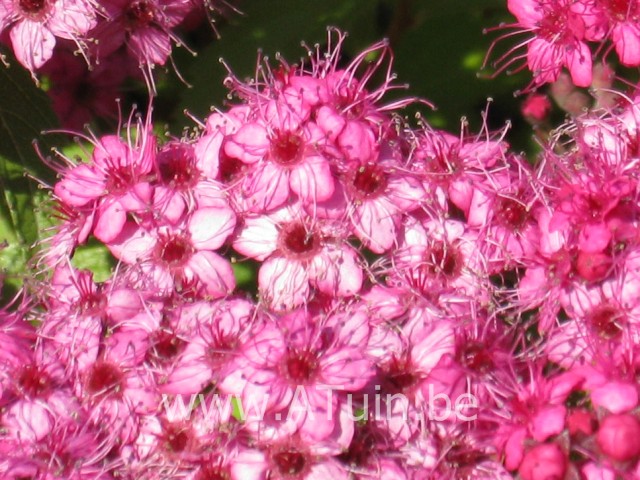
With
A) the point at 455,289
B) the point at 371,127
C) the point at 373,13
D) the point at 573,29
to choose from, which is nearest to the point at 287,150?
the point at 371,127

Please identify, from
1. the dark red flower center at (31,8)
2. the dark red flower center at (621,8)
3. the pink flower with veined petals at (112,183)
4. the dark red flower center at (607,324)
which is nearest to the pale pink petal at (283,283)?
the pink flower with veined petals at (112,183)

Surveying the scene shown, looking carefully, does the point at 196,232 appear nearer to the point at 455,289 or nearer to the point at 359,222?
the point at 359,222

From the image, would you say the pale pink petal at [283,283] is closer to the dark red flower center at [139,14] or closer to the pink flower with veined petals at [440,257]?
the pink flower with veined petals at [440,257]

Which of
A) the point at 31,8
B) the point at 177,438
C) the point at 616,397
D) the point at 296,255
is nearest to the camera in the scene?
the point at 616,397

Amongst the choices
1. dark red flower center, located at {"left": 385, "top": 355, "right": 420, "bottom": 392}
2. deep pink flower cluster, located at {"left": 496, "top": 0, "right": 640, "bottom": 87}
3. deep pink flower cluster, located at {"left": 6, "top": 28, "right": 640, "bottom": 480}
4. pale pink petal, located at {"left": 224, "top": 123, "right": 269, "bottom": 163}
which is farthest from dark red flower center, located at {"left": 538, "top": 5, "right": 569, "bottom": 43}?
dark red flower center, located at {"left": 385, "top": 355, "right": 420, "bottom": 392}

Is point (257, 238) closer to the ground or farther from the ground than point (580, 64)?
closer to the ground

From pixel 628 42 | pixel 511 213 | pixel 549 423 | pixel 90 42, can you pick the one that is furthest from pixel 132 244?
pixel 628 42

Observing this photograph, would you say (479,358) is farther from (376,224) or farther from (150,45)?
(150,45)

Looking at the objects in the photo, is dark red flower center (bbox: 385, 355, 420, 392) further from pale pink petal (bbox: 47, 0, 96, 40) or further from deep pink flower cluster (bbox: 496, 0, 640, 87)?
pale pink petal (bbox: 47, 0, 96, 40)
